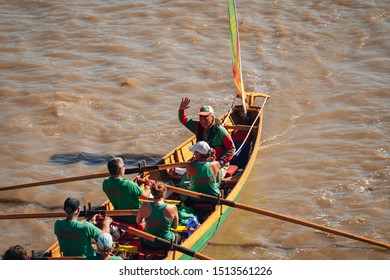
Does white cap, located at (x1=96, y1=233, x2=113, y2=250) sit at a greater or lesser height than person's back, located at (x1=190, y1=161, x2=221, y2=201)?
greater

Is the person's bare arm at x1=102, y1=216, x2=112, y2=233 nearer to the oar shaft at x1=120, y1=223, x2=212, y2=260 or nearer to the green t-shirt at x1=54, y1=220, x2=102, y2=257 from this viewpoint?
the oar shaft at x1=120, y1=223, x2=212, y2=260

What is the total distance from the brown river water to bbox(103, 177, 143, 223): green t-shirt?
1985mm

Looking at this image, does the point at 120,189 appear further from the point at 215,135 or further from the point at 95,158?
the point at 95,158

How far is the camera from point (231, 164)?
14617 millimetres

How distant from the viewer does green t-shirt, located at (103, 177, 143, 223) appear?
10883 mm

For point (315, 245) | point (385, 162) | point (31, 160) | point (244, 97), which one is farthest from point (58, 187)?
point (385, 162)

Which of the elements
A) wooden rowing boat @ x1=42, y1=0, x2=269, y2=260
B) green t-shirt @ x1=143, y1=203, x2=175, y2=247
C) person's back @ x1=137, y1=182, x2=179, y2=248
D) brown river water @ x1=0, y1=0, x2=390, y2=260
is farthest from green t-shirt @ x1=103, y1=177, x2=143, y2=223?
brown river water @ x1=0, y1=0, x2=390, y2=260

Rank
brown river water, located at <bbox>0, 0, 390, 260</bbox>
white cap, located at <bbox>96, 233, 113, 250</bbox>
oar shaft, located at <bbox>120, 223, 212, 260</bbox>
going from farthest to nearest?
1. brown river water, located at <bbox>0, 0, 390, 260</bbox>
2. oar shaft, located at <bbox>120, 223, 212, 260</bbox>
3. white cap, located at <bbox>96, 233, 113, 250</bbox>

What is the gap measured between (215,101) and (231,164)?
11.7 feet

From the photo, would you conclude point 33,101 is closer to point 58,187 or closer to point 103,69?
point 103,69

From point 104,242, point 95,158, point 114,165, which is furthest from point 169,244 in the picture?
point 95,158

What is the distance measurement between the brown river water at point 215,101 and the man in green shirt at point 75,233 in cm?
277

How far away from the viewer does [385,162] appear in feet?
48.2

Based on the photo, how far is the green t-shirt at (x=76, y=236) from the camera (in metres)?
9.60
